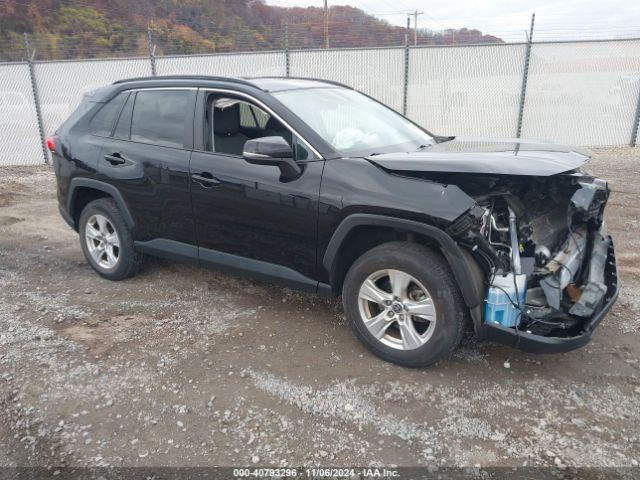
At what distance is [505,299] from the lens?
281 centimetres

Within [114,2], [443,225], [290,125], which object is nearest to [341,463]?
[443,225]

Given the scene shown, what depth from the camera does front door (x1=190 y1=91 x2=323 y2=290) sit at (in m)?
3.36

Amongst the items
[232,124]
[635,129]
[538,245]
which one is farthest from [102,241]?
[635,129]

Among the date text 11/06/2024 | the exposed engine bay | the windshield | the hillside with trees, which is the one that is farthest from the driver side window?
the hillside with trees

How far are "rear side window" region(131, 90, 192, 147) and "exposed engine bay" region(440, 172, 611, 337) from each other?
2.14 m

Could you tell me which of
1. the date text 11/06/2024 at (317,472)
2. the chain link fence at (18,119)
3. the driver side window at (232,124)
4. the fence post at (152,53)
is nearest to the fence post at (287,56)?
the fence post at (152,53)

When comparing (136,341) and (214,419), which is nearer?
(214,419)

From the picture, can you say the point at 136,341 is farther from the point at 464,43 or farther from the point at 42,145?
the point at 464,43

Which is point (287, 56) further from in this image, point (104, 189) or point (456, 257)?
point (456, 257)

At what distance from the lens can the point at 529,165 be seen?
2.80m

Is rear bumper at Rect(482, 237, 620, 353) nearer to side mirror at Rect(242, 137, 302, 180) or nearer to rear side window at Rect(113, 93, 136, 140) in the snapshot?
side mirror at Rect(242, 137, 302, 180)

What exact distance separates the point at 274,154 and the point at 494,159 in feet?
4.35

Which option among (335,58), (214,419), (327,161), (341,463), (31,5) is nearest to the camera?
(341,463)

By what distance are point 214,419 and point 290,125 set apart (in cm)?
194
